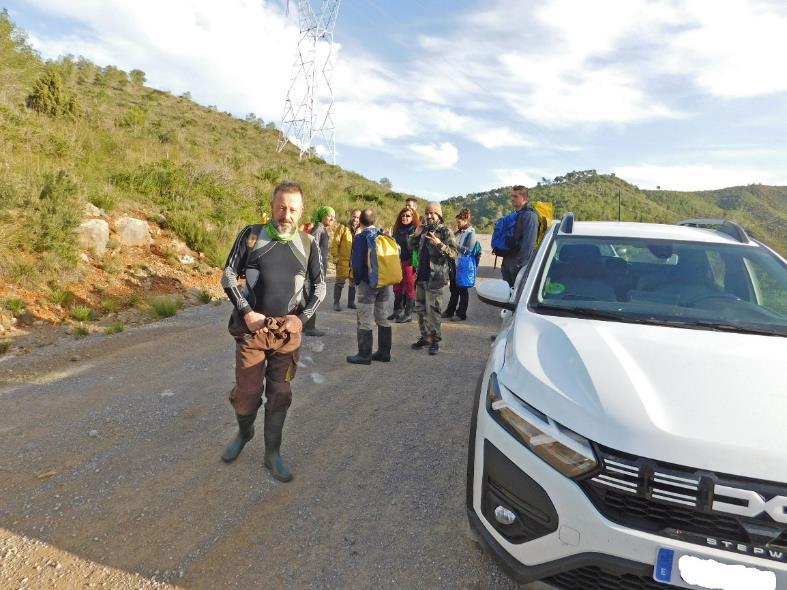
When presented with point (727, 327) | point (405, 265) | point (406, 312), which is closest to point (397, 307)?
point (406, 312)

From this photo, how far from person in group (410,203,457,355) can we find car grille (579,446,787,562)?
4.42m

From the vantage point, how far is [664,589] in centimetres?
156

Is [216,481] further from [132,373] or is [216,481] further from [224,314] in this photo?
[224,314]

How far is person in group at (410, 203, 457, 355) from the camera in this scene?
19.7 feet

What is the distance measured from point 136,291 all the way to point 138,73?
1482 inches

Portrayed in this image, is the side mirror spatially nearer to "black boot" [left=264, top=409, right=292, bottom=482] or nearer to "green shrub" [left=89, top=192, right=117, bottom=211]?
"black boot" [left=264, top=409, right=292, bottom=482]

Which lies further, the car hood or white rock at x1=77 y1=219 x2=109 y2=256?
white rock at x1=77 y1=219 x2=109 y2=256

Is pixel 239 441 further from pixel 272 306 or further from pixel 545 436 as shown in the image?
pixel 545 436

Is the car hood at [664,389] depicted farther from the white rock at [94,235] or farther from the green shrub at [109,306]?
the white rock at [94,235]

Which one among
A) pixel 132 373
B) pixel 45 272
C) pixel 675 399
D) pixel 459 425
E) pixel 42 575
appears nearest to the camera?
pixel 675 399

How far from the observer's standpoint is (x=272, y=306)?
3.06 metres

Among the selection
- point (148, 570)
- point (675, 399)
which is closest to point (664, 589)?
point (675, 399)

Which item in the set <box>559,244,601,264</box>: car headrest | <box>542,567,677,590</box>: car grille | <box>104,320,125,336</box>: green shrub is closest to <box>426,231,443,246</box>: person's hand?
<box>559,244,601,264</box>: car headrest

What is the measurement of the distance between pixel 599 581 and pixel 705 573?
0.34 meters
